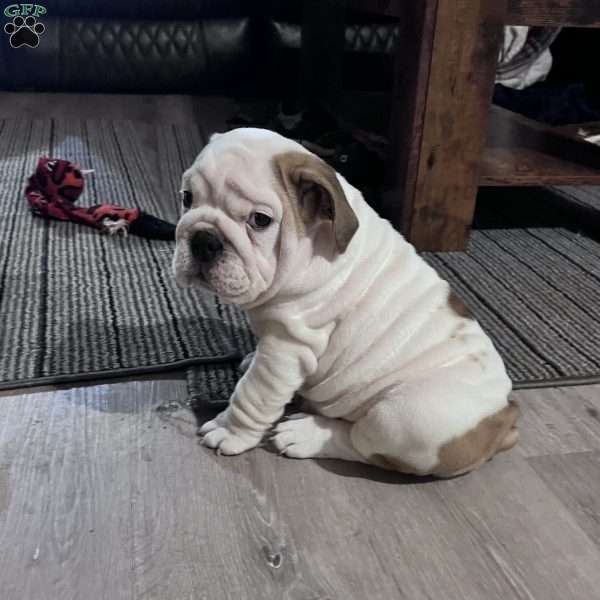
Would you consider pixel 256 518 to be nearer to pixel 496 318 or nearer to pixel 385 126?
pixel 496 318

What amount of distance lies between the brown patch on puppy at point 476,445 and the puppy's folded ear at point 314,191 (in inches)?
11.3

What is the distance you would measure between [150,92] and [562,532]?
9.29ft

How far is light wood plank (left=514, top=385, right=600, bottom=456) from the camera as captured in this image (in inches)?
42.4

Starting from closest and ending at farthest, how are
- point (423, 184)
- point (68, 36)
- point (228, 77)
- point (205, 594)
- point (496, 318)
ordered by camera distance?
point (205, 594) < point (496, 318) < point (423, 184) < point (68, 36) < point (228, 77)

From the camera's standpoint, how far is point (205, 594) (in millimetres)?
798

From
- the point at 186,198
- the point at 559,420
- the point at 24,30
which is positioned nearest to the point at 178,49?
the point at 24,30

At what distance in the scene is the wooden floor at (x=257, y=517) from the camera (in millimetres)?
821

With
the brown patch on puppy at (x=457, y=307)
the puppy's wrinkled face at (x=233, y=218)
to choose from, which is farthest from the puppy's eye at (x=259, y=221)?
the brown patch on puppy at (x=457, y=307)

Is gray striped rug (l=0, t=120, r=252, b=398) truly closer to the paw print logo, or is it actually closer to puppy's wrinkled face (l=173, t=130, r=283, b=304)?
puppy's wrinkled face (l=173, t=130, r=283, b=304)

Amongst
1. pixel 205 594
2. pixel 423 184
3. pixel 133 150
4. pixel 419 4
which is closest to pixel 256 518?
pixel 205 594

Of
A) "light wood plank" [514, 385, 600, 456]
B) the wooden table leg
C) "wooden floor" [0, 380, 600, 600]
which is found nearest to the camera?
"wooden floor" [0, 380, 600, 600]

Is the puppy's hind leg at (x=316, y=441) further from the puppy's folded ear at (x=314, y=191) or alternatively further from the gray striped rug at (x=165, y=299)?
the puppy's folded ear at (x=314, y=191)

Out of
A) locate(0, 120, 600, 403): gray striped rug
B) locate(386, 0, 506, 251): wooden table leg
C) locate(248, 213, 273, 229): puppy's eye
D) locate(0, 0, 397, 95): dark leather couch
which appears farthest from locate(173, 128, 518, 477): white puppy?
locate(0, 0, 397, 95): dark leather couch

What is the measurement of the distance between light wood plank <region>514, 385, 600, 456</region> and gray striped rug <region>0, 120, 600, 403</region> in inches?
1.3
